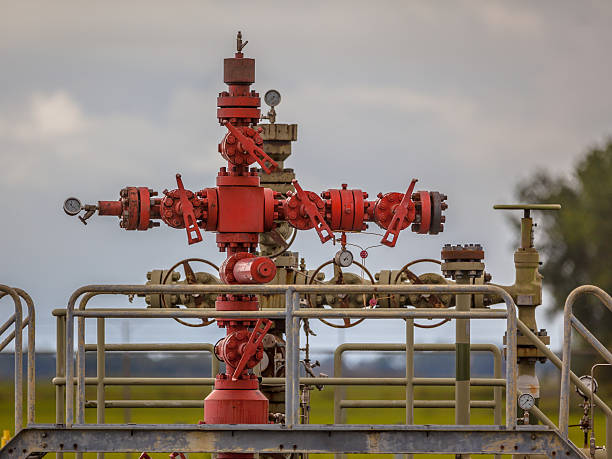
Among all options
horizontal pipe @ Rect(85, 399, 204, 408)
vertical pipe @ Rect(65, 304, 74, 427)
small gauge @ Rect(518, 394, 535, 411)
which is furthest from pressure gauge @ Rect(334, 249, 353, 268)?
vertical pipe @ Rect(65, 304, 74, 427)

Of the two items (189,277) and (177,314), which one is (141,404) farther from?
(177,314)

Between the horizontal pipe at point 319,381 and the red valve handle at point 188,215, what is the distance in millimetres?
1615

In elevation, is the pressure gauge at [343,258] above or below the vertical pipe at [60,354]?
above

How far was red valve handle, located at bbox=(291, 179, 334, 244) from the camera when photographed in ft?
42.4

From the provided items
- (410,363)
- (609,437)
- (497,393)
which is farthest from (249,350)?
(609,437)

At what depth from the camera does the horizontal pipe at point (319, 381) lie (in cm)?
1367

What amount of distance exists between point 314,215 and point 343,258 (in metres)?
0.50

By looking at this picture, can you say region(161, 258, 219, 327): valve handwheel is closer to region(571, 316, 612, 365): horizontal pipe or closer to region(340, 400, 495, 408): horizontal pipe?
region(340, 400, 495, 408): horizontal pipe

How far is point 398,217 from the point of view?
12.9 metres

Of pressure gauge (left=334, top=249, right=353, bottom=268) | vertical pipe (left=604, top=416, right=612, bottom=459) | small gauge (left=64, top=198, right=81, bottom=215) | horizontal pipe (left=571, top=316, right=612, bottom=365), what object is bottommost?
vertical pipe (left=604, top=416, right=612, bottom=459)

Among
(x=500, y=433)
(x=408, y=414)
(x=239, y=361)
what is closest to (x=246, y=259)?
(x=239, y=361)

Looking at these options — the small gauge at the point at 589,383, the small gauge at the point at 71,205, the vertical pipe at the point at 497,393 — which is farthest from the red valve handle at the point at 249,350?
the small gauge at the point at 589,383

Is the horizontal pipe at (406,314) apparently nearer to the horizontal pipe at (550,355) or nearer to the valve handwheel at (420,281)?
the horizontal pipe at (550,355)

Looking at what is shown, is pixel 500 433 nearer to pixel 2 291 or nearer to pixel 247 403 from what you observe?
pixel 247 403
